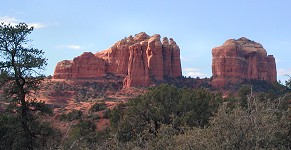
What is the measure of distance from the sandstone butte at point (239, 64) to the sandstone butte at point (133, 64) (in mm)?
9279

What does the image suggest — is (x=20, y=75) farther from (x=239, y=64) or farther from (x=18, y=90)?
(x=239, y=64)

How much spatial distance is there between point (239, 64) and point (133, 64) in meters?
24.1

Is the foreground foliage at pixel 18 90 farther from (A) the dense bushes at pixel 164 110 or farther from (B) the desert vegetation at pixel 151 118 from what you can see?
(A) the dense bushes at pixel 164 110

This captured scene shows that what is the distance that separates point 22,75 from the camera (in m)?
16.0

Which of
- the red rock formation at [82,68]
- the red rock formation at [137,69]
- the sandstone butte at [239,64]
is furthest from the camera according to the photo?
the sandstone butte at [239,64]

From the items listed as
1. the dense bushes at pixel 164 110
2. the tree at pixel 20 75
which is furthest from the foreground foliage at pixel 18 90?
the dense bushes at pixel 164 110

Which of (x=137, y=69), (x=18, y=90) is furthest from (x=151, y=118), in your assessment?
(x=137, y=69)

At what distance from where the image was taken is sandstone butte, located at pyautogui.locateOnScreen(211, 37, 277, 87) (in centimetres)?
9625

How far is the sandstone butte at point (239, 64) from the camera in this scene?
96.2 metres

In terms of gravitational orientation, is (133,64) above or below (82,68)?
above

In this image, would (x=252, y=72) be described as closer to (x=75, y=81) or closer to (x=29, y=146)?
(x=75, y=81)

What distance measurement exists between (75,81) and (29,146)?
7576 cm

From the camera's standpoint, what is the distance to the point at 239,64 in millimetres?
97688

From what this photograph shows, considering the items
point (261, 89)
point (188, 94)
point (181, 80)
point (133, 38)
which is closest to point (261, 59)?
point (261, 89)
